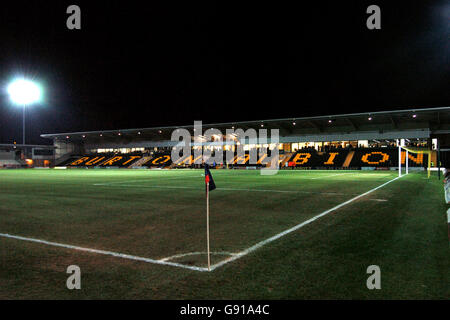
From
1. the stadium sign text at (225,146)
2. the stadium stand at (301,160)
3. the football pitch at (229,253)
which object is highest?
the stadium sign text at (225,146)

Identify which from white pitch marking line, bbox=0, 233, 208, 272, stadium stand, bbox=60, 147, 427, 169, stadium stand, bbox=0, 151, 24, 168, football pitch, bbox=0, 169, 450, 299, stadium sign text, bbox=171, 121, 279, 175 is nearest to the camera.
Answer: football pitch, bbox=0, 169, 450, 299

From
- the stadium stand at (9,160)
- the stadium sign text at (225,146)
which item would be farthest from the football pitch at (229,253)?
the stadium stand at (9,160)

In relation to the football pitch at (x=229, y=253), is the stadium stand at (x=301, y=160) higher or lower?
higher

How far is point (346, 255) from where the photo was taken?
524 cm

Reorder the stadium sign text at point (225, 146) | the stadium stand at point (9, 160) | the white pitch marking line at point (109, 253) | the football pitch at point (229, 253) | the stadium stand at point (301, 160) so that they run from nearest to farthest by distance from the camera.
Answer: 1. the football pitch at point (229, 253)
2. the white pitch marking line at point (109, 253)
3. the stadium stand at point (301, 160)
4. the stadium sign text at point (225, 146)
5. the stadium stand at point (9, 160)

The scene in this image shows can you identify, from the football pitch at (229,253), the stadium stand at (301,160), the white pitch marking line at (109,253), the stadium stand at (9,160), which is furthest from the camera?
the stadium stand at (9,160)

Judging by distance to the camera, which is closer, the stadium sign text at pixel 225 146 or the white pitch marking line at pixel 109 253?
the white pitch marking line at pixel 109 253

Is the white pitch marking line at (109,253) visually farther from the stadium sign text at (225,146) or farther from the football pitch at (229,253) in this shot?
the stadium sign text at (225,146)

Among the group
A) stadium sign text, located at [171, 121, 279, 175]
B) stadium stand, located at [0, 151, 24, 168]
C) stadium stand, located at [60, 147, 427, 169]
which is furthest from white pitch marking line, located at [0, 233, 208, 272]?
stadium stand, located at [0, 151, 24, 168]

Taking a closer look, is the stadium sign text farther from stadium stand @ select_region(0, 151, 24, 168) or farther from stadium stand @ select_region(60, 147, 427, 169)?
stadium stand @ select_region(0, 151, 24, 168)

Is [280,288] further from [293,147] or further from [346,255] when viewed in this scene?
[293,147]

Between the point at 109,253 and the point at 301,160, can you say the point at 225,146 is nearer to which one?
the point at 301,160

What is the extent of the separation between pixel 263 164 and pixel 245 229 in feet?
156
